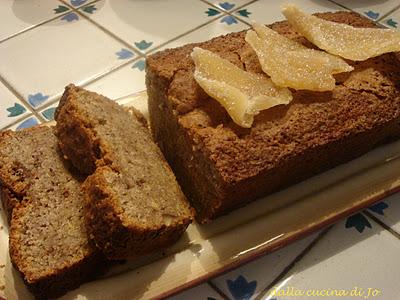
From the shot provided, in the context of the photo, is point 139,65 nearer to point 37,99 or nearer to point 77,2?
point 37,99

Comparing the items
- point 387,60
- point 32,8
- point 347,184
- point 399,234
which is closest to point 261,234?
point 347,184

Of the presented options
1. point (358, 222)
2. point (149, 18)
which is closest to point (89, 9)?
point (149, 18)

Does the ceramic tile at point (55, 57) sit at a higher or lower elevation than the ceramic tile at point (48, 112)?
higher

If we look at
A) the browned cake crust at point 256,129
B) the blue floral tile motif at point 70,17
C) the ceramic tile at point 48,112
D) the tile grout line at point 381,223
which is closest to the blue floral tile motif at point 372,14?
the browned cake crust at point 256,129

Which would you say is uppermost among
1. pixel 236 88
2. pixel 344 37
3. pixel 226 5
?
pixel 226 5

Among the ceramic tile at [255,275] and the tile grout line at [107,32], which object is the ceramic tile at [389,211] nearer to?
the ceramic tile at [255,275]

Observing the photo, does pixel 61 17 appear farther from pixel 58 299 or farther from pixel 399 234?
pixel 399 234
